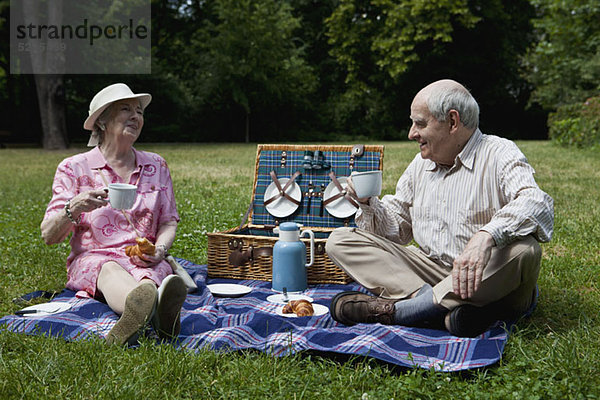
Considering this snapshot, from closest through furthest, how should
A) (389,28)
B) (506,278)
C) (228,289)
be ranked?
(506,278), (228,289), (389,28)

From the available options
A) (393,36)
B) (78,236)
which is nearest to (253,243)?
(78,236)

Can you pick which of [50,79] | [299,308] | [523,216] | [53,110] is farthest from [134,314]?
[53,110]

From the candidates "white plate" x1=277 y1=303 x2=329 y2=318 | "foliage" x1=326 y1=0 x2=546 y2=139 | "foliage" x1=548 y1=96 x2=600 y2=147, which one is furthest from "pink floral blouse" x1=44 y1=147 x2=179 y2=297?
"foliage" x1=326 y1=0 x2=546 y2=139

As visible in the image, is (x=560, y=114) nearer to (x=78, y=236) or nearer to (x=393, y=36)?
(x=393, y=36)

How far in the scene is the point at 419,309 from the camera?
3.10 meters

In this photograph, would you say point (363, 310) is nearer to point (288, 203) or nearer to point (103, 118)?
point (288, 203)

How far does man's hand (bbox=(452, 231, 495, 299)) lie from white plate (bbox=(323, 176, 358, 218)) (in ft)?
6.37

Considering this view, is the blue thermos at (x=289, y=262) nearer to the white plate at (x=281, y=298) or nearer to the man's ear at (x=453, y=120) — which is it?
the white plate at (x=281, y=298)

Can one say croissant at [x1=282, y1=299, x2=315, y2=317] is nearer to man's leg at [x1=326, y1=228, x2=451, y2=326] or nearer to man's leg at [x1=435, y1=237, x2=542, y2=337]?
man's leg at [x1=326, y1=228, x2=451, y2=326]

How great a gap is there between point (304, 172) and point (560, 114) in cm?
1597

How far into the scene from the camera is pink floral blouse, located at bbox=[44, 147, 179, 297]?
3574 mm

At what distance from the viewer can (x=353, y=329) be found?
3.13 meters

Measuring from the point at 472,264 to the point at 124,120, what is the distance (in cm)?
226

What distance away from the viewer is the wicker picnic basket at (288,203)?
435 cm
